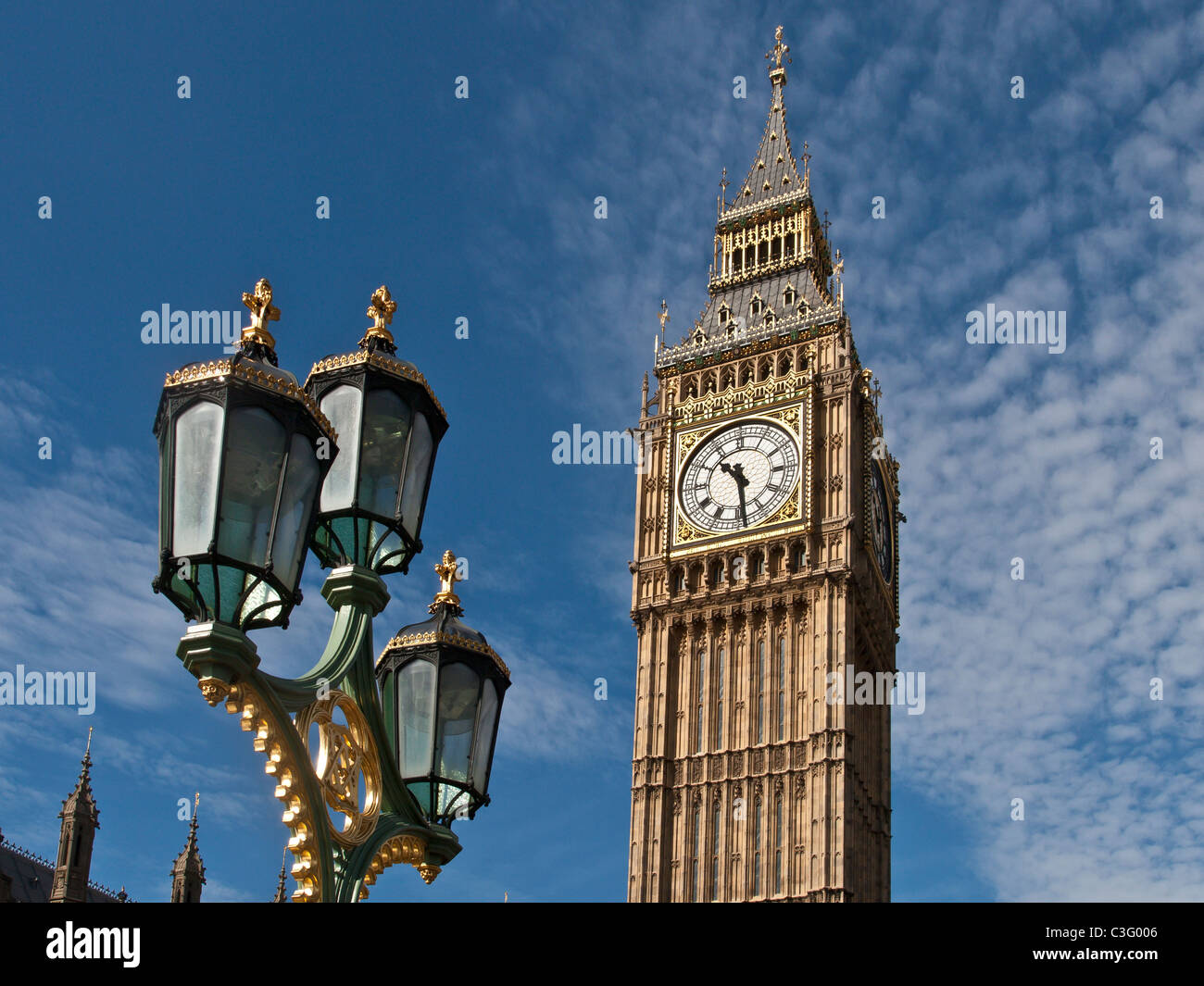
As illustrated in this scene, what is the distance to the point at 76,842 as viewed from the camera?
151 ft

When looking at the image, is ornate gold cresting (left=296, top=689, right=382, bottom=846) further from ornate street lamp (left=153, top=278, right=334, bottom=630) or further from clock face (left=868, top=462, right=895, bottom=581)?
clock face (left=868, top=462, right=895, bottom=581)

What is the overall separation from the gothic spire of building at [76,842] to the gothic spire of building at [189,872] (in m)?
2.53

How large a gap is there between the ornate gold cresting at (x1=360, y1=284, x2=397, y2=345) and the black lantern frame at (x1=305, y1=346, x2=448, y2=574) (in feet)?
0.45

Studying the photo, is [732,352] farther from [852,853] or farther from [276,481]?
[276,481]

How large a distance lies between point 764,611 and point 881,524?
6.33 meters

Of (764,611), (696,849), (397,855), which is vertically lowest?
(397,855)

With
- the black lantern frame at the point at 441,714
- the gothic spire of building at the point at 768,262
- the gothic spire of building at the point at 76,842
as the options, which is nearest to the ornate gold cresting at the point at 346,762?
the black lantern frame at the point at 441,714

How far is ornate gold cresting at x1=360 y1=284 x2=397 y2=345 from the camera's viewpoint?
8.88 m

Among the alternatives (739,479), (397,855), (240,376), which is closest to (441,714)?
(397,855)

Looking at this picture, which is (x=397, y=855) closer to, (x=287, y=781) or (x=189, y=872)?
(x=287, y=781)

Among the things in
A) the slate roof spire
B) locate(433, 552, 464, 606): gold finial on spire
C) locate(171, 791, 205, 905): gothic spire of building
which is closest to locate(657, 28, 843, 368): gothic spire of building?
the slate roof spire

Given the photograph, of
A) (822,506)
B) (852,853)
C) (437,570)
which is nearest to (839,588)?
(822,506)

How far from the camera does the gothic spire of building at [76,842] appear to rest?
145 feet
